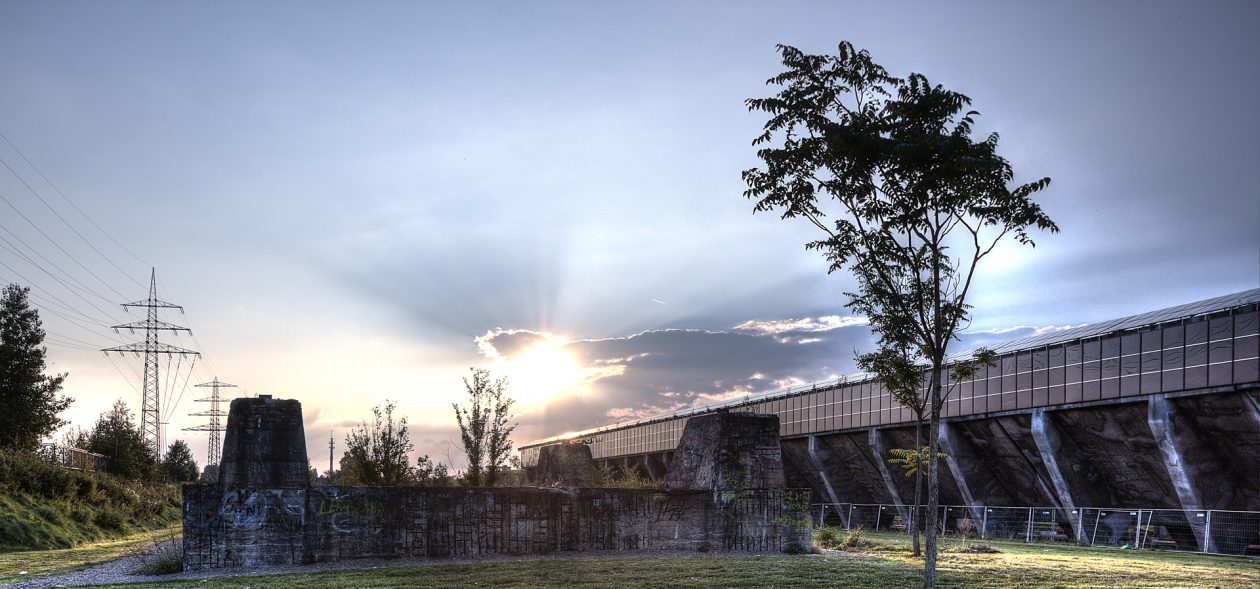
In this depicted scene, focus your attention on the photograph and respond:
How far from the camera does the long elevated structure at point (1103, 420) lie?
26.9m

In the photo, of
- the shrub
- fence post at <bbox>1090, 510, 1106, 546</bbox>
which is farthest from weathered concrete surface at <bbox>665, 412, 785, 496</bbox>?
the shrub

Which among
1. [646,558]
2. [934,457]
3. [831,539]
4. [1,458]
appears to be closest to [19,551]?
[1,458]

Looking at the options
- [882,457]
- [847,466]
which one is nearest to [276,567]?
[882,457]

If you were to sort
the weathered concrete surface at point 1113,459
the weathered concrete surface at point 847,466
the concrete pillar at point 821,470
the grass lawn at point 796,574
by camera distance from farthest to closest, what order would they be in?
the concrete pillar at point 821,470, the weathered concrete surface at point 847,466, the weathered concrete surface at point 1113,459, the grass lawn at point 796,574

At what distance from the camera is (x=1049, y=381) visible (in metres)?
32.6

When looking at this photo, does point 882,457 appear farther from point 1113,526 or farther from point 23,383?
point 23,383

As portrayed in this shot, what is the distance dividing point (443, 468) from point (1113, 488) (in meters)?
23.2

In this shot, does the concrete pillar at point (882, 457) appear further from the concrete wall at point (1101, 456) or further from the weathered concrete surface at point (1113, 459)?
the weathered concrete surface at point (1113, 459)

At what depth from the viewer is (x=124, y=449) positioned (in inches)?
2189

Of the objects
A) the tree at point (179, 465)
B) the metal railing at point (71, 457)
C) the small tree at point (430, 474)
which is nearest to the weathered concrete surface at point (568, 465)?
the small tree at point (430, 474)

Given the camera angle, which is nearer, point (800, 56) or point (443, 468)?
point (800, 56)

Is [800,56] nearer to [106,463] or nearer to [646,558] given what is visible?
[646,558]

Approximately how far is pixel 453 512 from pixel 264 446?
14.6ft

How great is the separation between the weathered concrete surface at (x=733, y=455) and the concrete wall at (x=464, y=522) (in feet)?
1.17
